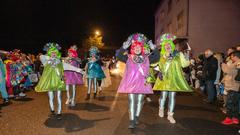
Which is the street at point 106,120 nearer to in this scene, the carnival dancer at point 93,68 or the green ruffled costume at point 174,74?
the green ruffled costume at point 174,74

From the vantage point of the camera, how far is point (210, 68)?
1076 cm

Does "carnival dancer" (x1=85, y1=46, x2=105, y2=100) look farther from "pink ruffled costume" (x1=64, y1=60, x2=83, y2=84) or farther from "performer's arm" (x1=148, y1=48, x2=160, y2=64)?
"performer's arm" (x1=148, y1=48, x2=160, y2=64)

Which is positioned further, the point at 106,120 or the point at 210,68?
the point at 210,68

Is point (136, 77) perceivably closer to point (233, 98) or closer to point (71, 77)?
point (233, 98)

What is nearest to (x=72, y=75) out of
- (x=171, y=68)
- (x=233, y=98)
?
(x=171, y=68)

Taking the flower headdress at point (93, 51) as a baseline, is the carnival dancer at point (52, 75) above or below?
below

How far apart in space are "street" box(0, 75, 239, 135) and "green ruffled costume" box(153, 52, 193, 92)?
0.93 m

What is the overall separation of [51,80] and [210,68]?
6109mm

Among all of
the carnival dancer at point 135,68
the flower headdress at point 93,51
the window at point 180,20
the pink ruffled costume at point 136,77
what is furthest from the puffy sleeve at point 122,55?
the window at point 180,20

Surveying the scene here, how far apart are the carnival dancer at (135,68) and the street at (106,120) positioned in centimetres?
72

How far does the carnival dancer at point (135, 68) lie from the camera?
6.63 m

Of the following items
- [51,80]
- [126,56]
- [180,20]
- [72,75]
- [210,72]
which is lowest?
[51,80]

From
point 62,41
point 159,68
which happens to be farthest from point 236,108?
point 62,41

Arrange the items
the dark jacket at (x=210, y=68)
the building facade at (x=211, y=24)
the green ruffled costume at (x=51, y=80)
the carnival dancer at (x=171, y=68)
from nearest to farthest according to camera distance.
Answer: the carnival dancer at (x=171, y=68) < the green ruffled costume at (x=51, y=80) < the dark jacket at (x=210, y=68) < the building facade at (x=211, y=24)
